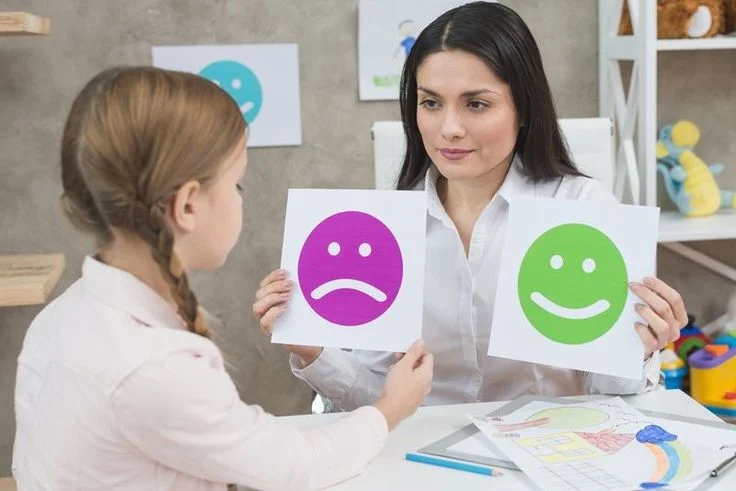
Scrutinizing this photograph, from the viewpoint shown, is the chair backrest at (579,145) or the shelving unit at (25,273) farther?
the chair backrest at (579,145)

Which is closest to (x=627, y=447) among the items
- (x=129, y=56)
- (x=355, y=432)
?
(x=355, y=432)

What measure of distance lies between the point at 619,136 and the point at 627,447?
153 centimetres

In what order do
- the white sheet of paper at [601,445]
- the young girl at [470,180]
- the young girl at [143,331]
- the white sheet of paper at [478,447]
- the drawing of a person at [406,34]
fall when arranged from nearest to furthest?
the young girl at [143,331], the white sheet of paper at [601,445], the white sheet of paper at [478,447], the young girl at [470,180], the drawing of a person at [406,34]

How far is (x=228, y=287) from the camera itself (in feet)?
8.57

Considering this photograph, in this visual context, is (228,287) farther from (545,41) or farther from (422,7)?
(545,41)

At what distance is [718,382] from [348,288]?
1.38 meters

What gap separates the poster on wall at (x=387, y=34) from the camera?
2.51 metres

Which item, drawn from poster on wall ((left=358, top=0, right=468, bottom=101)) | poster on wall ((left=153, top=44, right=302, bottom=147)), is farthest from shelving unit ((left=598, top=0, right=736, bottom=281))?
poster on wall ((left=153, top=44, right=302, bottom=147))

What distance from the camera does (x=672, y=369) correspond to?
7.95 ft

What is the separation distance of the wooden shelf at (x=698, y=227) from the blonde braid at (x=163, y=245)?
157 cm

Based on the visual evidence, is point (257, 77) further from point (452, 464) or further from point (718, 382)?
point (452, 464)

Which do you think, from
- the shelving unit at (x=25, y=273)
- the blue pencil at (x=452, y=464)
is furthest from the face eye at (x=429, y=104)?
the shelving unit at (x=25, y=273)

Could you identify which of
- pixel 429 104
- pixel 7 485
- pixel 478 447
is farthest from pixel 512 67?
pixel 7 485

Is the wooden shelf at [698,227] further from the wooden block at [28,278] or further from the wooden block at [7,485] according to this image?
the wooden block at [7,485]
